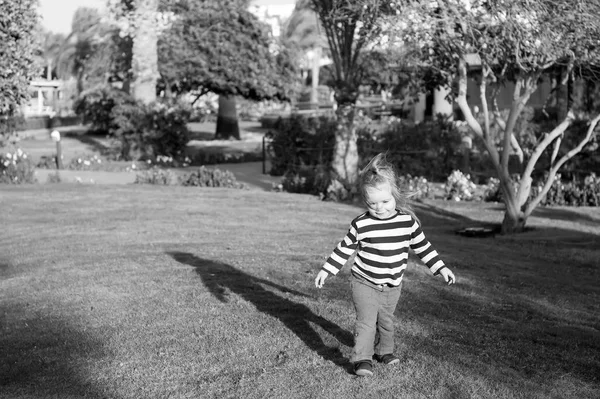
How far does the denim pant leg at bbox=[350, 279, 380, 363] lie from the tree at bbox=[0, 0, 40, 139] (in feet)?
32.2

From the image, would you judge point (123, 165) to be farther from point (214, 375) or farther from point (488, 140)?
point (214, 375)

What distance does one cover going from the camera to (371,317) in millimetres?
5707

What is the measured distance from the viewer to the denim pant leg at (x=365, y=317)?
560 centimetres

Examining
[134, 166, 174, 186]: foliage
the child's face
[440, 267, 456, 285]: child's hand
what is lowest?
[134, 166, 174, 186]: foliage

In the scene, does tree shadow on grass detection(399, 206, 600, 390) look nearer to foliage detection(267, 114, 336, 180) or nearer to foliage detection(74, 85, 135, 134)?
foliage detection(267, 114, 336, 180)

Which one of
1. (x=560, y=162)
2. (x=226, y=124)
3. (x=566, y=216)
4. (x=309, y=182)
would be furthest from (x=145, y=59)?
(x=560, y=162)

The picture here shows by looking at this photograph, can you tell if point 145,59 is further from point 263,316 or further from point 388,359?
point 388,359

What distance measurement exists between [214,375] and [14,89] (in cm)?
1020

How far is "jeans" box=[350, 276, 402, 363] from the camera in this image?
18.4ft

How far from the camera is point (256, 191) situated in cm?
1706

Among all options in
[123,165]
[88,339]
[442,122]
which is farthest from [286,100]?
[88,339]

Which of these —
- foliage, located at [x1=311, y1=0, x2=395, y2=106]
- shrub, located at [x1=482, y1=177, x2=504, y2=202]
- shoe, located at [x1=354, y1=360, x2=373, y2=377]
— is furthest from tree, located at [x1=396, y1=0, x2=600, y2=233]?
shoe, located at [x1=354, y1=360, x2=373, y2=377]

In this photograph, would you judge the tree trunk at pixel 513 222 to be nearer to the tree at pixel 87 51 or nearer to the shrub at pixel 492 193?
the shrub at pixel 492 193

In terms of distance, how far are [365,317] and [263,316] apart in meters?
1.42
